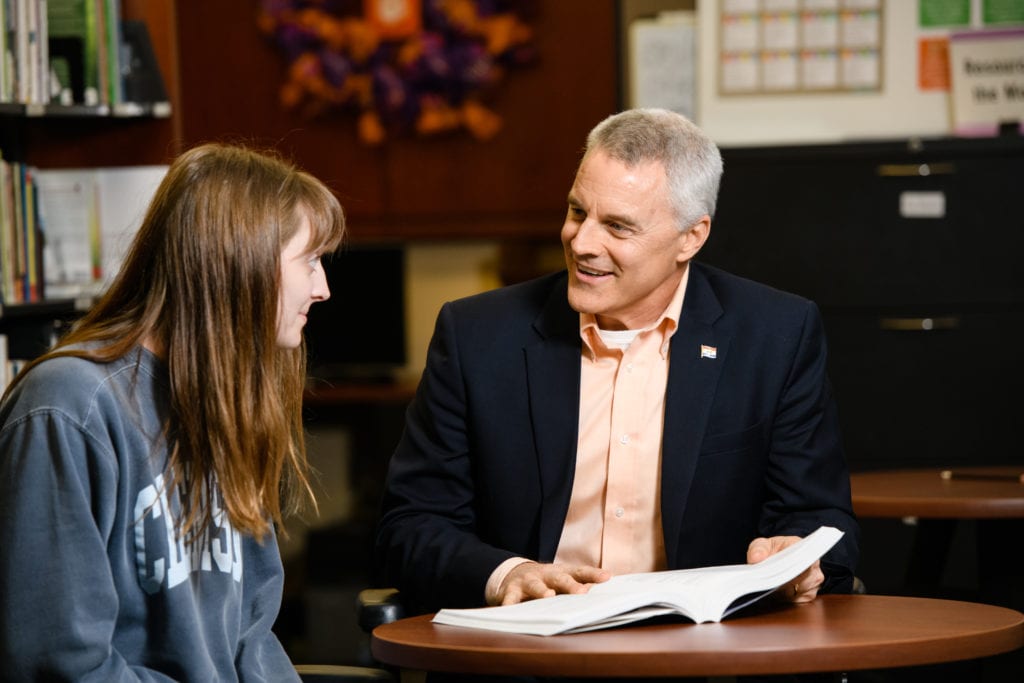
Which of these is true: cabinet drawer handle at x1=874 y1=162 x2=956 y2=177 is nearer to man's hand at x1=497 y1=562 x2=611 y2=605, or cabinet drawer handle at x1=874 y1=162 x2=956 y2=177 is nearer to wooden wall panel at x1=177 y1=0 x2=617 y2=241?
wooden wall panel at x1=177 y1=0 x2=617 y2=241

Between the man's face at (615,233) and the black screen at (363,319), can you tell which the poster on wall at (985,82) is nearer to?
the man's face at (615,233)

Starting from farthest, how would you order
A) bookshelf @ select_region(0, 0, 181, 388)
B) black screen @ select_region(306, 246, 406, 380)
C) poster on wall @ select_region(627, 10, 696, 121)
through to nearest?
1. black screen @ select_region(306, 246, 406, 380)
2. poster on wall @ select_region(627, 10, 696, 121)
3. bookshelf @ select_region(0, 0, 181, 388)

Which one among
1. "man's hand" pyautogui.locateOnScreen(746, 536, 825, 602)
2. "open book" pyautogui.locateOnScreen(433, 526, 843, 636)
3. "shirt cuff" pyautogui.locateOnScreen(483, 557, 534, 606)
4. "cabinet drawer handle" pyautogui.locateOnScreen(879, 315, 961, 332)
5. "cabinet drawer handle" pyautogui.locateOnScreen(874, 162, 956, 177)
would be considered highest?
"cabinet drawer handle" pyautogui.locateOnScreen(874, 162, 956, 177)

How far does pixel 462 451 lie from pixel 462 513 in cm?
10

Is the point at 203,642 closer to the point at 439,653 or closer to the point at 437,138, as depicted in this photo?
the point at 439,653

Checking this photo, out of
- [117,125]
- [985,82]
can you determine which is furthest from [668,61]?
[117,125]

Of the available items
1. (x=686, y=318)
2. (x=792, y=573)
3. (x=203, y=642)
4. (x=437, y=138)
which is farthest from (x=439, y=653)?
(x=437, y=138)

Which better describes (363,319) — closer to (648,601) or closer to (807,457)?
(807,457)

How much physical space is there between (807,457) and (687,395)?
0.22 meters

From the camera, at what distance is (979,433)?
368 centimetres

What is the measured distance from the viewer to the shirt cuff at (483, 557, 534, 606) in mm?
1865

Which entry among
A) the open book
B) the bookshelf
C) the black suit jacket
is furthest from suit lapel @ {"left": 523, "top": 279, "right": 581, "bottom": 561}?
the bookshelf

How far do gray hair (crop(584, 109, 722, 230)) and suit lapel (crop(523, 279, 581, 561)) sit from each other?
0.26 meters

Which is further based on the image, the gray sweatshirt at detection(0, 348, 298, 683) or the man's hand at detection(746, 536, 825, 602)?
the man's hand at detection(746, 536, 825, 602)
